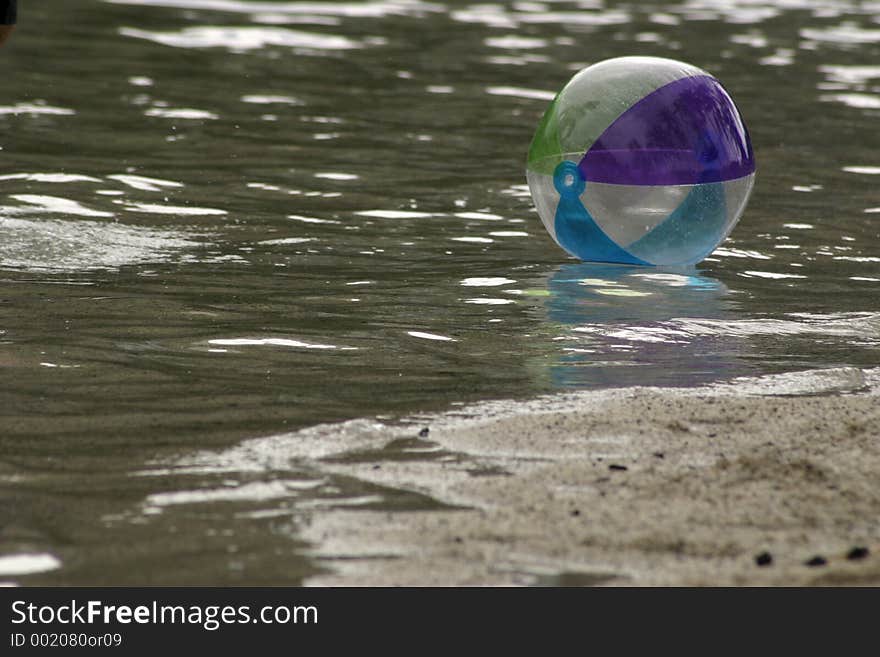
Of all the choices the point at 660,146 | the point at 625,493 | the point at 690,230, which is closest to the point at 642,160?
the point at 660,146

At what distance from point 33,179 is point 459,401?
187 inches

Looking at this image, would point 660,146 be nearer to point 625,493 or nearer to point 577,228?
point 577,228

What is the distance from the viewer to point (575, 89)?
707 cm

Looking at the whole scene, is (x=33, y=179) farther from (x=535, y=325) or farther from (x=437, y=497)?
(x=437, y=497)

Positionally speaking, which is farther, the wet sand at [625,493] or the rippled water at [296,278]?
the rippled water at [296,278]

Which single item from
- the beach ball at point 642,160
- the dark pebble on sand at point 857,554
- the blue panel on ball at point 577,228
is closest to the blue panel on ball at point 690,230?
the beach ball at point 642,160

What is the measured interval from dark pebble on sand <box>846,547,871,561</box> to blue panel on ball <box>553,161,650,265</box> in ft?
10.7

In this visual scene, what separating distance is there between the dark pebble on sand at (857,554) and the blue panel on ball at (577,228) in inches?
129

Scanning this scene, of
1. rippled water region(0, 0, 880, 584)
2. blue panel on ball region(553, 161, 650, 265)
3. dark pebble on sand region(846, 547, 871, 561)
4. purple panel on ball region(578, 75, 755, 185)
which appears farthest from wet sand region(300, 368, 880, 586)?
blue panel on ball region(553, 161, 650, 265)

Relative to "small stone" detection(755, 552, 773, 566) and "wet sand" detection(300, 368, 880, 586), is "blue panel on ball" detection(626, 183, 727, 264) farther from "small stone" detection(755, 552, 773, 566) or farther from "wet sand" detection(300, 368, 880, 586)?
"small stone" detection(755, 552, 773, 566)

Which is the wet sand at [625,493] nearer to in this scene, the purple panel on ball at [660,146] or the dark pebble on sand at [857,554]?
the dark pebble on sand at [857,554]

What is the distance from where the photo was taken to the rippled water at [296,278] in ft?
14.4

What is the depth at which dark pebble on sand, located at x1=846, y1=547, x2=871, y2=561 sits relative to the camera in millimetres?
3961

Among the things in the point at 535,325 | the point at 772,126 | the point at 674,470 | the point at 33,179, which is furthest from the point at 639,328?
the point at 772,126
